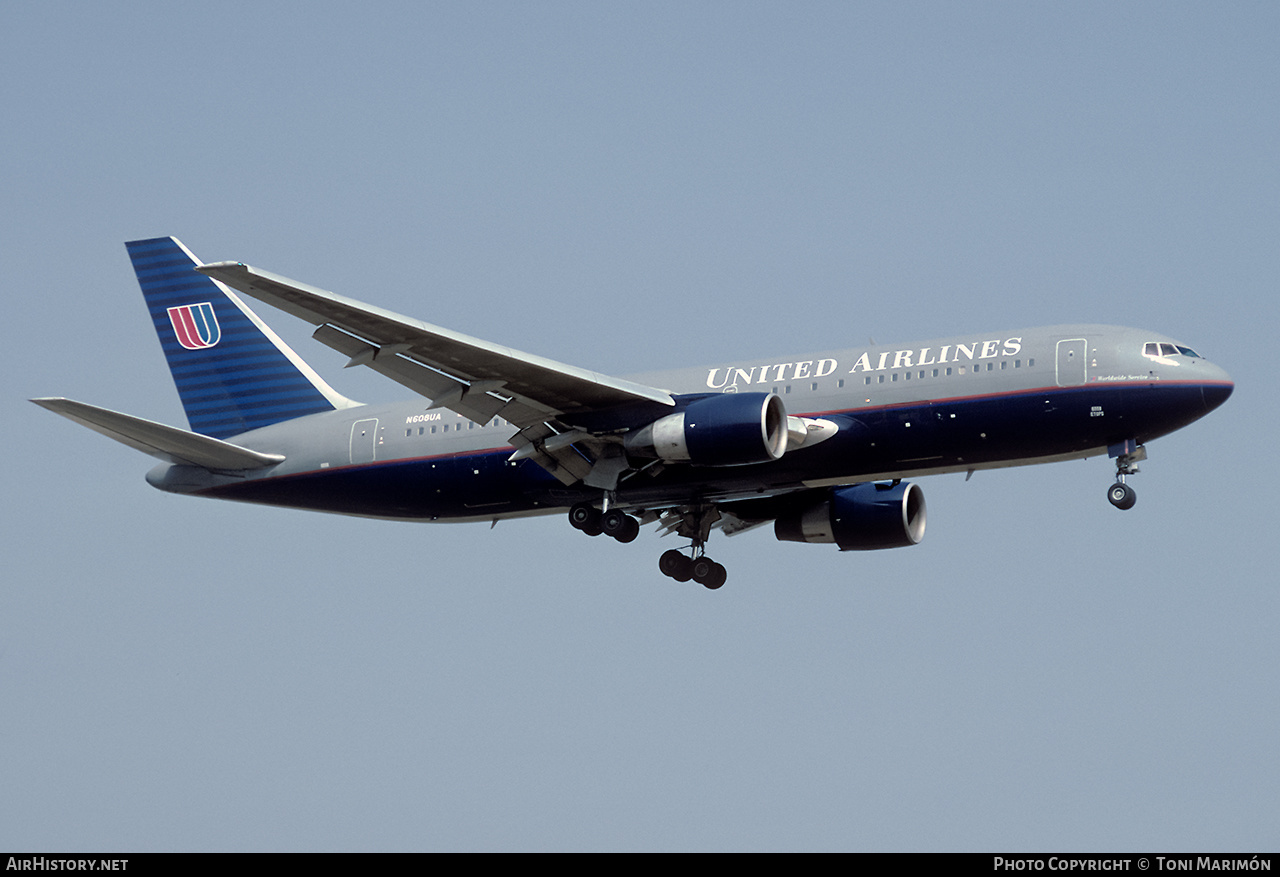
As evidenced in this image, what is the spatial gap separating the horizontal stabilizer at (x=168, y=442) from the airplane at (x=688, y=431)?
0.08 m

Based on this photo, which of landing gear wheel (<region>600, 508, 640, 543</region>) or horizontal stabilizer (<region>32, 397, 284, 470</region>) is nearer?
horizontal stabilizer (<region>32, 397, 284, 470</region>)

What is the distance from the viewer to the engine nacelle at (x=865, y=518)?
43188mm

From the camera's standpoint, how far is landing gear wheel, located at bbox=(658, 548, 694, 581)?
144 feet

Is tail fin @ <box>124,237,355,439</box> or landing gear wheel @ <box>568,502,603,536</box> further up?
tail fin @ <box>124,237,355,439</box>

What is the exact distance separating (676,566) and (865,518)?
5192 mm

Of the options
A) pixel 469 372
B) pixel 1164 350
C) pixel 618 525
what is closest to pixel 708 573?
pixel 618 525

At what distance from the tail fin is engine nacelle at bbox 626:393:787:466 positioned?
1184cm

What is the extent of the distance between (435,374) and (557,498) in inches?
216

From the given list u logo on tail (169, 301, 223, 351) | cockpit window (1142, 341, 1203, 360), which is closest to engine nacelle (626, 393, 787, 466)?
cockpit window (1142, 341, 1203, 360)

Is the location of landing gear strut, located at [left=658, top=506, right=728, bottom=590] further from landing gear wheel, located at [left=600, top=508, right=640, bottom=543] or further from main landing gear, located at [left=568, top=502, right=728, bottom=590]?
landing gear wheel, located at [left=600, top=508, right=640, bottom=543]

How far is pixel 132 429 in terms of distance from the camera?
134 ft

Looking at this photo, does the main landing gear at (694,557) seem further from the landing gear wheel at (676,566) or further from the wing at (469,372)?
the wing at (469,372)
